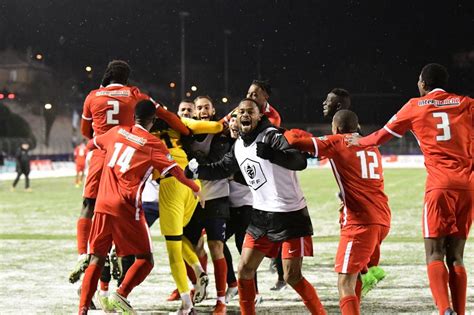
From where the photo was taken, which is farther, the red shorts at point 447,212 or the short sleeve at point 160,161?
the short sleeve at point 160,161

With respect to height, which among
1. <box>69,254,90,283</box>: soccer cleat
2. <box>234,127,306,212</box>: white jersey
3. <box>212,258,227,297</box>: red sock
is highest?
<box>234,127,306,212</box>: white jersey

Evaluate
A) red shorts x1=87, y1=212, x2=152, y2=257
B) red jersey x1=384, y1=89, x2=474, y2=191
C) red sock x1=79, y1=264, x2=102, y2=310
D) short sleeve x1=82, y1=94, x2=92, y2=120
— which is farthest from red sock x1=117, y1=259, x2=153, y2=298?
red jersey x1=384, y1=89, x2=474, y2=191

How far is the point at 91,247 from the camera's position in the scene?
696 cm

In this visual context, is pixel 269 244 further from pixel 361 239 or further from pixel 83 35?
pixel 83 35

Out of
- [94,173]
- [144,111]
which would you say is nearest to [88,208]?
[94,173]

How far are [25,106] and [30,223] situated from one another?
179 feet

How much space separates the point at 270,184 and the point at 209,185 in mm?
2046

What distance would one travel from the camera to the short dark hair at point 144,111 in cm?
697

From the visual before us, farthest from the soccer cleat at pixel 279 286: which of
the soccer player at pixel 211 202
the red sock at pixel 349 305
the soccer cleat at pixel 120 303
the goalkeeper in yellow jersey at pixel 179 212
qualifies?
the red sock at pixel 349 305

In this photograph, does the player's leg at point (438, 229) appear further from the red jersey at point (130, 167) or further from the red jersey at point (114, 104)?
the red jersey at point (114, 104)

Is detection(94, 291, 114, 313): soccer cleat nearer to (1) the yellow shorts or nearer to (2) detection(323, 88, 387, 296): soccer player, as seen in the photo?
(1) the yellow shorts

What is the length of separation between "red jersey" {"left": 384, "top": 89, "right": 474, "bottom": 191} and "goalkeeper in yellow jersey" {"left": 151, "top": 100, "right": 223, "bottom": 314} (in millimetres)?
2074

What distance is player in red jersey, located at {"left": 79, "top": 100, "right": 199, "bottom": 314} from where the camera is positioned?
6820 mm

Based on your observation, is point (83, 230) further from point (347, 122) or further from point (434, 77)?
point (434, 77)
